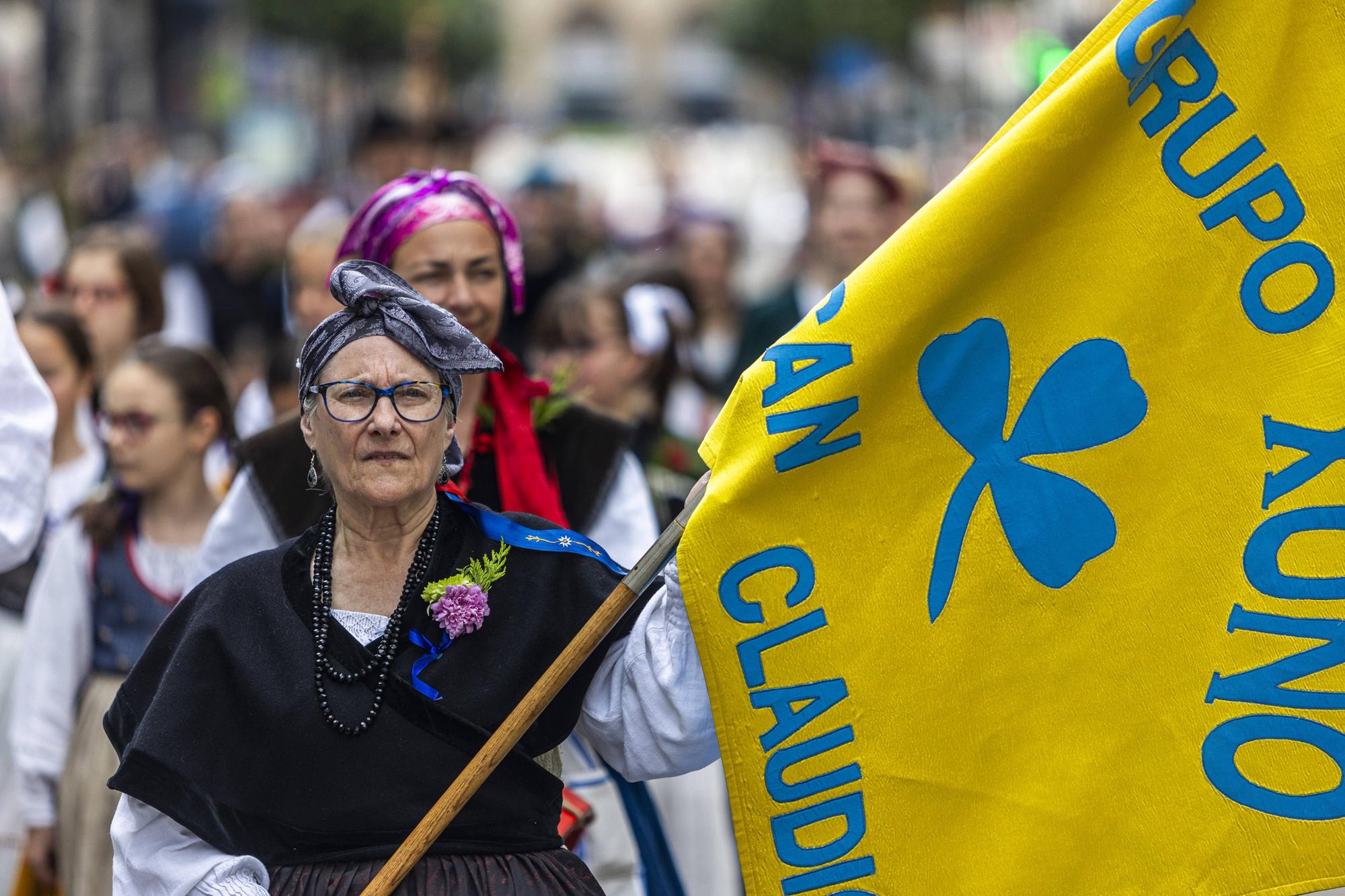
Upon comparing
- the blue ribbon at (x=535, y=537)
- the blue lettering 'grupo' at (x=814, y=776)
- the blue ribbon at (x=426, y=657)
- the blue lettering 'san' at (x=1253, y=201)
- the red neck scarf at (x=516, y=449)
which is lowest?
the blue lettering 'grupo' at (x=814, y=776)

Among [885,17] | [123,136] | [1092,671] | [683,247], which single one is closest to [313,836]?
[1092,671]

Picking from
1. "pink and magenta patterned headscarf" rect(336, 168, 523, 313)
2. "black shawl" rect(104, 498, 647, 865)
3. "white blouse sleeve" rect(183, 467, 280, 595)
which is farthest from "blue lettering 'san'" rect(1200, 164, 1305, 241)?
"white blouse sleeve" rect(183, 467, 280, 595)

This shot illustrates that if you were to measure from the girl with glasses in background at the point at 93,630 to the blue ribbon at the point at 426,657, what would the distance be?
1822 millimetres

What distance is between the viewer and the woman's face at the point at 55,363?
19.6 feet

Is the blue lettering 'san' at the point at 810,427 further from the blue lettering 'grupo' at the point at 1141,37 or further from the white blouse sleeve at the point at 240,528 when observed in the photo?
→ the white blouse sleeve at the point at 240,528

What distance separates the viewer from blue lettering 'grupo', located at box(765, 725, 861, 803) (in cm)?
329

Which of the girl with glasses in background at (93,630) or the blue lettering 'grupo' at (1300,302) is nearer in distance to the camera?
the blue lettering 'grupo' at (1300,302)

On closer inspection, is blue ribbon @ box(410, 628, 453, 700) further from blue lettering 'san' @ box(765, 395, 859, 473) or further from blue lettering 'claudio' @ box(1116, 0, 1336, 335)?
blue lettering 'claudio' @ box(1116, 0, 1336, 335)

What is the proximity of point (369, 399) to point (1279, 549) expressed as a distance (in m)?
1.59

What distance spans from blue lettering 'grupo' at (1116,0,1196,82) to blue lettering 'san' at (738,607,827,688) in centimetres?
108

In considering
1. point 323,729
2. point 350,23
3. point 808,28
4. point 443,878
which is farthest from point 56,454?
point 808,28

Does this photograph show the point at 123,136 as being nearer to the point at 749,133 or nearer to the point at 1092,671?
the point at 1092,671

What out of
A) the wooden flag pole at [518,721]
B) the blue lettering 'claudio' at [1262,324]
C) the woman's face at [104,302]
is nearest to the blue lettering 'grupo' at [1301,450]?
the blue lettering 'claudio' at [1262,324]

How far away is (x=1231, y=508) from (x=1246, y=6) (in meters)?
0.88
